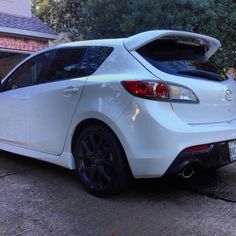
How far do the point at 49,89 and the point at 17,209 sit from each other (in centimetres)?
141

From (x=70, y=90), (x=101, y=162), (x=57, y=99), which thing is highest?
(x=70, y=90)

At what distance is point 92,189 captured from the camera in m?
3.84

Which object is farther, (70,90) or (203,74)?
(70,90)

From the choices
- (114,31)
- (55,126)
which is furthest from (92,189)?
(114,31)

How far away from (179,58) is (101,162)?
4.35 ft

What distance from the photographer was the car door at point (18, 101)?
4664mm

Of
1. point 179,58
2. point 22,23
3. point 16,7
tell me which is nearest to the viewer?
point 179,58

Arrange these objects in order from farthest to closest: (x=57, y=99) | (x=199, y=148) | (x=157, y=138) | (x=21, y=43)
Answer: (x=21, y=43), (x=57, y=99), (x=199, y=148), (x=157, y=138)

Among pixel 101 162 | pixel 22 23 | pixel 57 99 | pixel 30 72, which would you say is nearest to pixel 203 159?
pixel 101 162

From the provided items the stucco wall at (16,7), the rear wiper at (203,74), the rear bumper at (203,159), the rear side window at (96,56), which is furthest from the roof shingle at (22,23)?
the rear bumper at (203,159)

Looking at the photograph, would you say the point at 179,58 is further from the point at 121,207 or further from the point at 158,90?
the point at 121,207

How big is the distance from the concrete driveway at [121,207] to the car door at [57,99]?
0.50 m

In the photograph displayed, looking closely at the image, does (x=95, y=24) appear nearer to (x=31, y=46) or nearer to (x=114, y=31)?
(x=114, y=31)

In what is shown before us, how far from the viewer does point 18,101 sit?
480cm
